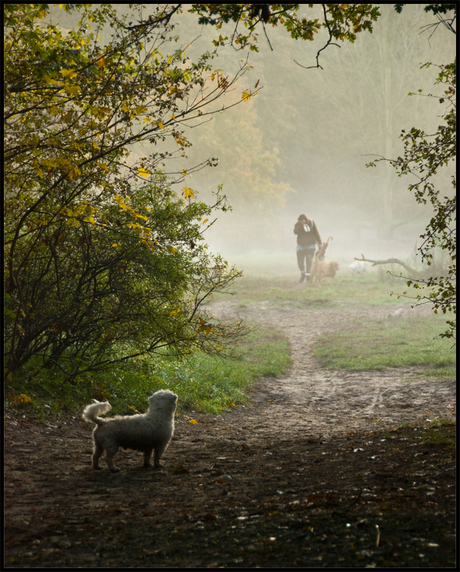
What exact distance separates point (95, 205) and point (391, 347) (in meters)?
9.76

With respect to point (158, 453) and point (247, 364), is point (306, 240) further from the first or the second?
point (158, 453)

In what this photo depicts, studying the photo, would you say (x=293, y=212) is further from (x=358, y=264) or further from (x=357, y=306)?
(x=357, y=306)

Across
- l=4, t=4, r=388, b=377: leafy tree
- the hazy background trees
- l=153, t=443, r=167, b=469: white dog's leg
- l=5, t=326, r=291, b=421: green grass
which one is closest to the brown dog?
l=5, t=326, r=291, b=421: green grass

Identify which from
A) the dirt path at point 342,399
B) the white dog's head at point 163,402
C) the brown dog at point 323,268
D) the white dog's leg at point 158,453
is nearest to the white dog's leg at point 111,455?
the white dog's leg at point 158,453

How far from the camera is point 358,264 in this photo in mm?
27672

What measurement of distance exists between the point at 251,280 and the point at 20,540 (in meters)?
24.5

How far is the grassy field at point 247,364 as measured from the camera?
6.48 m

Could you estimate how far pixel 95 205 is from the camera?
6.08 meters

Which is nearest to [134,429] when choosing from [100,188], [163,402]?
[163,402]

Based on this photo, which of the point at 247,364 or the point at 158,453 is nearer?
the point at 158,453

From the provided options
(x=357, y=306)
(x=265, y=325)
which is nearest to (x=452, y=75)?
(x=265, y=325)

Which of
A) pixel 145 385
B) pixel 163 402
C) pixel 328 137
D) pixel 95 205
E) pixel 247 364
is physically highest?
pixel 328 137

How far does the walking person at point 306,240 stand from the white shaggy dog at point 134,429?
1997 cm

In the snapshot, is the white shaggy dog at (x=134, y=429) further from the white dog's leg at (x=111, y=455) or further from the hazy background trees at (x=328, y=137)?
the hazy background trees at (x=328, y=137)
